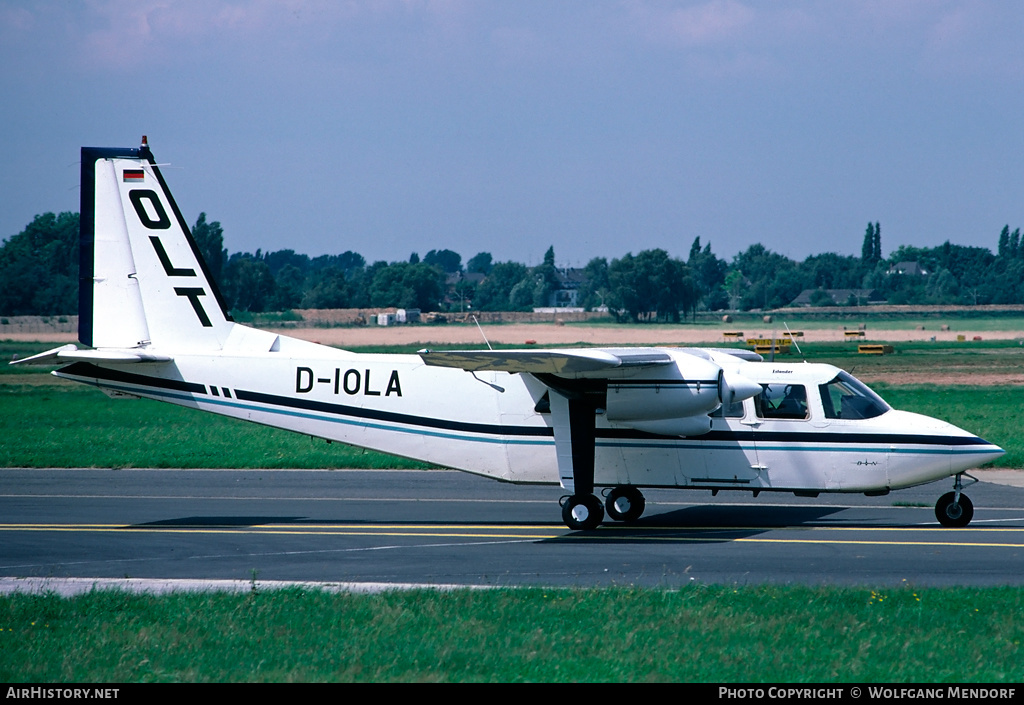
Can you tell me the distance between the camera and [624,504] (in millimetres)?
17219

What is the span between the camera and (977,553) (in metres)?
14.3

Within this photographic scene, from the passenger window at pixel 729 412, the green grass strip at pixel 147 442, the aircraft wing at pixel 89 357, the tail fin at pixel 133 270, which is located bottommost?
the green grass strip at pixel 147 442

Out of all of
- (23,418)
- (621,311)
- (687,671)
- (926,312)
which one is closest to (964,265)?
(926,312)

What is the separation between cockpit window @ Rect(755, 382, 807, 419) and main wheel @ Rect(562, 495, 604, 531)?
2.91m

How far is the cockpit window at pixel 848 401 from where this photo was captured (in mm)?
16234

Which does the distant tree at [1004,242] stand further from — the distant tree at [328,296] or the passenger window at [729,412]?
the passenger window at [729,412]

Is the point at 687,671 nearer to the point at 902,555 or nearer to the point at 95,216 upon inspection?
the point at 902,555

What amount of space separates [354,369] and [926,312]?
12015 centimetres

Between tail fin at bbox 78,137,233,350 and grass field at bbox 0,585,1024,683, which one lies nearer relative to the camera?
grass field at bbox 0,585,1024,683

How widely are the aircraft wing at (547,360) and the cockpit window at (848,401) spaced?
2.59 metres

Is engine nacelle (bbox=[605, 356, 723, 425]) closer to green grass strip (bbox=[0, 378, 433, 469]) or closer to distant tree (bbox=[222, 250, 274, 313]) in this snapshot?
green grass strip (bbox=[0, 378, 433, 469])

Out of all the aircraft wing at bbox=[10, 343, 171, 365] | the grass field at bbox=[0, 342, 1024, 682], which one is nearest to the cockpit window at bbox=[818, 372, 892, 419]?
the grass field at bbox=[0, 342, 1024, 682]

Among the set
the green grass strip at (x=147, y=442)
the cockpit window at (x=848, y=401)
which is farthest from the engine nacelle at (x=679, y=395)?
the green grass strip at (x=147, y=442)

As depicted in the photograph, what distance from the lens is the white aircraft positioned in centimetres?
1595
